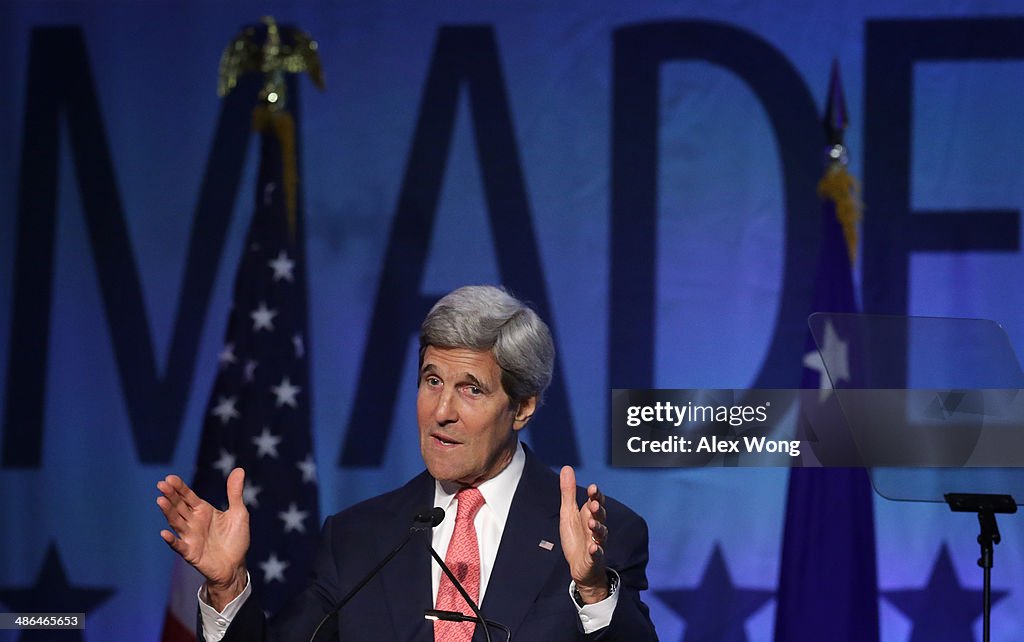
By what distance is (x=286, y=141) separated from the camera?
3.95m

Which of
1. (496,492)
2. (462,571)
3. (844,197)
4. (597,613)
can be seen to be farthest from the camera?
(844,197)

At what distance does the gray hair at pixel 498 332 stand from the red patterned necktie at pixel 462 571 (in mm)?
246

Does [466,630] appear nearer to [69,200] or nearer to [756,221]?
[756,221]

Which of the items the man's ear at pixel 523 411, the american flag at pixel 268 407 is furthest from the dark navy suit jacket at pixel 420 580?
the american flag at pixel 268 407

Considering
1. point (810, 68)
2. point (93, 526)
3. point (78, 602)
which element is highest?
point (810, 68)

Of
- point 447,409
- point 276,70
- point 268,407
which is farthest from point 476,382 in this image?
point 276,70

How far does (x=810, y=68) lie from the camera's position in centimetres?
399

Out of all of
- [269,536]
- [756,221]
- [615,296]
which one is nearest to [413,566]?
[269,536]

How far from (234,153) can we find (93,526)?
135 cm

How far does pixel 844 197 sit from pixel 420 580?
2.06 m

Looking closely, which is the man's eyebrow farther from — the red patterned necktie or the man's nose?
the red patterned necktie

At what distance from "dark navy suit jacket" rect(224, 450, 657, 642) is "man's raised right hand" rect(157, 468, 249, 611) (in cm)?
6

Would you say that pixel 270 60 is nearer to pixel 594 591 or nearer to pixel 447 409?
pixel 447 409

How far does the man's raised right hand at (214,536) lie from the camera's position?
2193 millimetres
